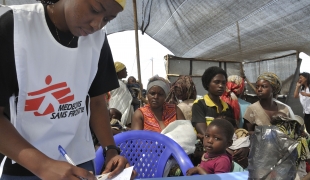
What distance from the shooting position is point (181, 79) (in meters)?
3.89

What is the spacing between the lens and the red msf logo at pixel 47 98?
937 millimetres

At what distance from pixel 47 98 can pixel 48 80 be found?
5 centimetres

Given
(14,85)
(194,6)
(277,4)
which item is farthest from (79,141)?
(194,6)

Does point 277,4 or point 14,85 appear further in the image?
point 277,4

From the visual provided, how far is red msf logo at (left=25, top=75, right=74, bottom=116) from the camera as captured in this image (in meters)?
0.94

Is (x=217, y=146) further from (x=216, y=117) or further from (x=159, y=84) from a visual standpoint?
(x=159, y=84)

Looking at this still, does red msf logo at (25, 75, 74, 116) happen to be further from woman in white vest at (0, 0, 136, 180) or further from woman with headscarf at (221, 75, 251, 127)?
woman with headscarf at (221, 75, 251, 127)

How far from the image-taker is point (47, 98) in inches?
37.7

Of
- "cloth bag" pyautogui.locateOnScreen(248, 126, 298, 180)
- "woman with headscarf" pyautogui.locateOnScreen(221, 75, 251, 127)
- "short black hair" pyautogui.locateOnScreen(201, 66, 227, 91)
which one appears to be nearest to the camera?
"cloth bag" pyautogui.locateOnScreen(248, 126, 298, 180)

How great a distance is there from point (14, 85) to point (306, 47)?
235 inches

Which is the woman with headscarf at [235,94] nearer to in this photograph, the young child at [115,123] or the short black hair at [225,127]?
the young child at [115,123]

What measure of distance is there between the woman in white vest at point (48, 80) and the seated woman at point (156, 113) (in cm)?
166

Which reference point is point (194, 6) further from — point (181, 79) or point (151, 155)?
point (151, 155)

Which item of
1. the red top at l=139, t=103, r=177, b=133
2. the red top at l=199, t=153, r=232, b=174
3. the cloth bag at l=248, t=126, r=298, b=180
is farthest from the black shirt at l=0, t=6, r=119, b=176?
the red top at l=139, t=103, r=177, b=133
